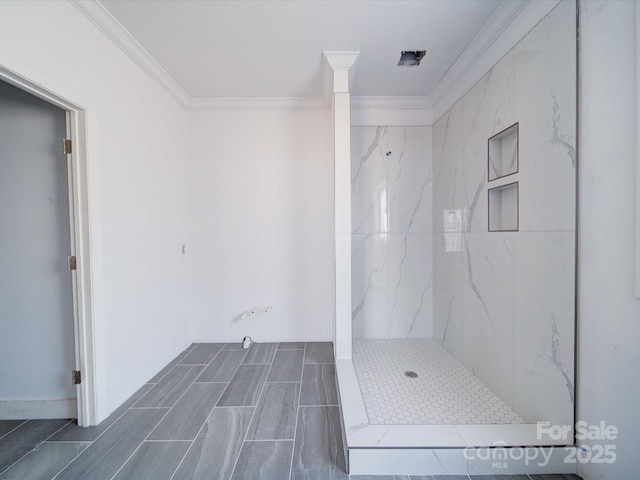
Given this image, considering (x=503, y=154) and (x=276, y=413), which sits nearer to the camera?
(x=276, y=413)

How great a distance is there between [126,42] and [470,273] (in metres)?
3.15

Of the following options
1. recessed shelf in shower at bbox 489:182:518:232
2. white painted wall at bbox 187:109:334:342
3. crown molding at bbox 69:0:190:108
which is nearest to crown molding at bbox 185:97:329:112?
white painted wall at bbox 187:109:334:342

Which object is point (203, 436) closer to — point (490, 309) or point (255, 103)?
point (490, 309)

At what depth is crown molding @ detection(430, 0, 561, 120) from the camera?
1.43 m

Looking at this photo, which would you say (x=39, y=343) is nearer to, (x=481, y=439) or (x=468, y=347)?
(x=481, y=439)

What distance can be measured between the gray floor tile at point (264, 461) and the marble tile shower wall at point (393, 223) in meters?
1.55

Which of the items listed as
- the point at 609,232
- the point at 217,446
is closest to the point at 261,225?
the point at 217,446

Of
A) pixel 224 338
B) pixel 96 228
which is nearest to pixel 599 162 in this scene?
pixel 96 228

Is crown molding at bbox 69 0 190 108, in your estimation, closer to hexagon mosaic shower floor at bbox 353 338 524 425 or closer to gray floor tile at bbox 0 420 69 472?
gray floor tile at bbox 0 420 69 472

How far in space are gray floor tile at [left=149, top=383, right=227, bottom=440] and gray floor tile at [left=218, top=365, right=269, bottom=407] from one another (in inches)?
2.8

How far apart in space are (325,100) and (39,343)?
3.05 meters

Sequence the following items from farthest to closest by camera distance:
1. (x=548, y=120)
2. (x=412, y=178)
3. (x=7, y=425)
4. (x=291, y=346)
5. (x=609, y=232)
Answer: (x=412, y=178) < (x=291, y=346) < (x=7, y=425) < (x=548, y=120) < (x=609, y=232)

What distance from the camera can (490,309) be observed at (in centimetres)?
181

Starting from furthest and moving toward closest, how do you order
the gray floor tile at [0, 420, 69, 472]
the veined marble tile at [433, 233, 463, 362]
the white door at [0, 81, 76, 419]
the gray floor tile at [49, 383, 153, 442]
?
1. the veined marble tile at [433, 233, 463, 362]
2. the white door at [0, 81, 76, 419]
3. the gray floor tile at [49, 383, 153, 442]
4. the gray floor tile at [0, 420, 69, 472]
